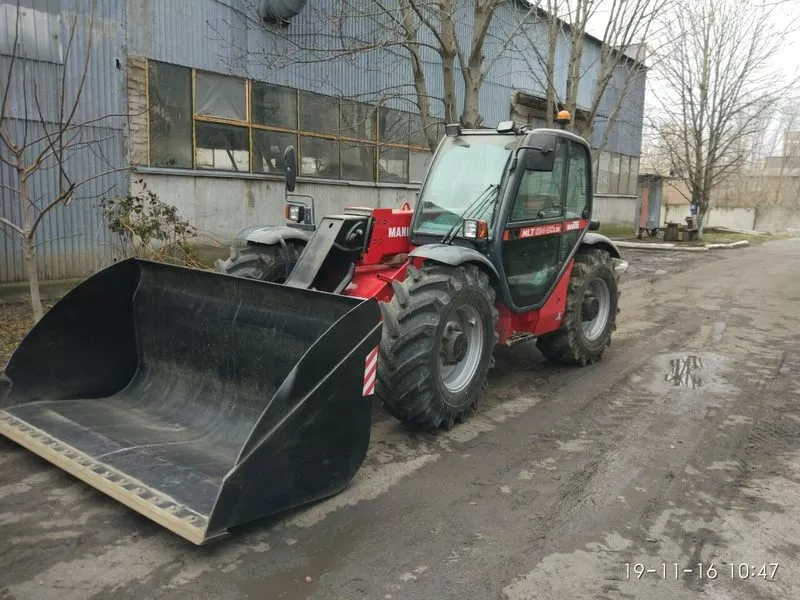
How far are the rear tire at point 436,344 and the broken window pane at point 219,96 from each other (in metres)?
7.70

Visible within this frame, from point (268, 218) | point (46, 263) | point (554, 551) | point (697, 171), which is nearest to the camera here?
point (554, 551)

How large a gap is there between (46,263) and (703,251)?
19355 millimetres

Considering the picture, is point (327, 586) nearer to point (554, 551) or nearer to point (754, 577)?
point (554, 551)

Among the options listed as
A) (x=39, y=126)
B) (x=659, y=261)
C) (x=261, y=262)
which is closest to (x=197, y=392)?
(x=261, y=262)

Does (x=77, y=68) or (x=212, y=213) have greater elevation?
(x=77, y=68)

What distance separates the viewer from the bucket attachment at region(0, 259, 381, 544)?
317 centimetres

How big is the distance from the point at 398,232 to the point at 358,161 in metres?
9.27

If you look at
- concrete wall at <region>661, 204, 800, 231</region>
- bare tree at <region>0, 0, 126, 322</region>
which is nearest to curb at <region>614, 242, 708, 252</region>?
bare tree at <region>0, 0, 126, 322</region>

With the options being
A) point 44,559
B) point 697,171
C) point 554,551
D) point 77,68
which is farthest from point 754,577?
point 697,171

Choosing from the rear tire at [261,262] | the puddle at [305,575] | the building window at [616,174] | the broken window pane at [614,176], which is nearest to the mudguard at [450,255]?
the rear tire at [261,262]

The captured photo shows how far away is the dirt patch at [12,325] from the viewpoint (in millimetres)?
6254

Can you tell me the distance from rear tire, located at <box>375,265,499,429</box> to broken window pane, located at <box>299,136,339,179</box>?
29.0ft

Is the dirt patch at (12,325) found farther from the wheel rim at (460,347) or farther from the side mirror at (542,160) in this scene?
the side mirror at (542,160)

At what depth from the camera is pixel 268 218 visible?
12172 millimetres
